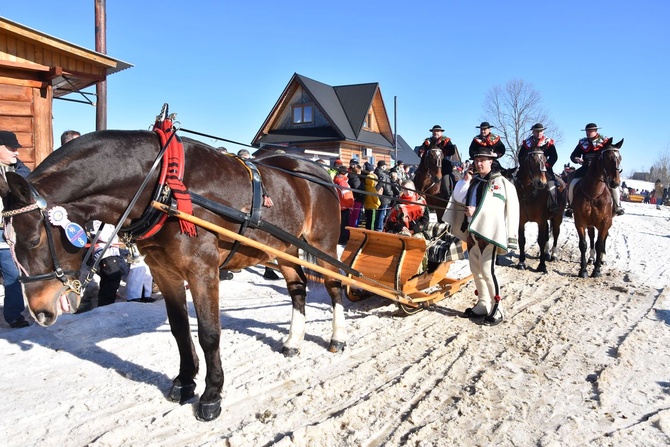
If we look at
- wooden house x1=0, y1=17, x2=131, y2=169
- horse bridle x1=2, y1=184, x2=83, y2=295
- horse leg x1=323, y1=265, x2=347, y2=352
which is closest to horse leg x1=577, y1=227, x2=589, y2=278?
horse leg x1=323, y1=265, x2=347, y2=352

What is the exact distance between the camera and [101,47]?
9.56 metres

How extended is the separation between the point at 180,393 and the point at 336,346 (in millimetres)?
1601

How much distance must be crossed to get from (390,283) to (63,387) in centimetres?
355

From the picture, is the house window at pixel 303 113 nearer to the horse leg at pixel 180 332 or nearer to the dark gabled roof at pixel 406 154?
the dark gabled roof at pixel 406 154

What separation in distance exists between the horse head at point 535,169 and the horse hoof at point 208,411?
761cm

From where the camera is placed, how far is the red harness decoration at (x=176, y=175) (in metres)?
3.02

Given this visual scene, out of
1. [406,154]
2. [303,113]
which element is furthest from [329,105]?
[406,154]

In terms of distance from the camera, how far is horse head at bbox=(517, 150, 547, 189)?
28.7ft

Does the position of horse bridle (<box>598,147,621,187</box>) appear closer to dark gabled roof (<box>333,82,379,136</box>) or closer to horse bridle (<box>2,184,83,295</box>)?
horse bridle (<box>2,184,83,295</box>)

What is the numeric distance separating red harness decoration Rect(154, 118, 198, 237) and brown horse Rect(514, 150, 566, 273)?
23.8ft

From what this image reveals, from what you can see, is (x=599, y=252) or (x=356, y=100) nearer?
(x=599, y=252)

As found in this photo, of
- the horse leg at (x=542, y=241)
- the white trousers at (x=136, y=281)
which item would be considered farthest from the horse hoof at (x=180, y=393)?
the horse leg at (x=542, y=241)

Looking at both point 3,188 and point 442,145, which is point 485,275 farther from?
point 442,145

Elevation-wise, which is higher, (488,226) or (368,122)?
(368,122)
